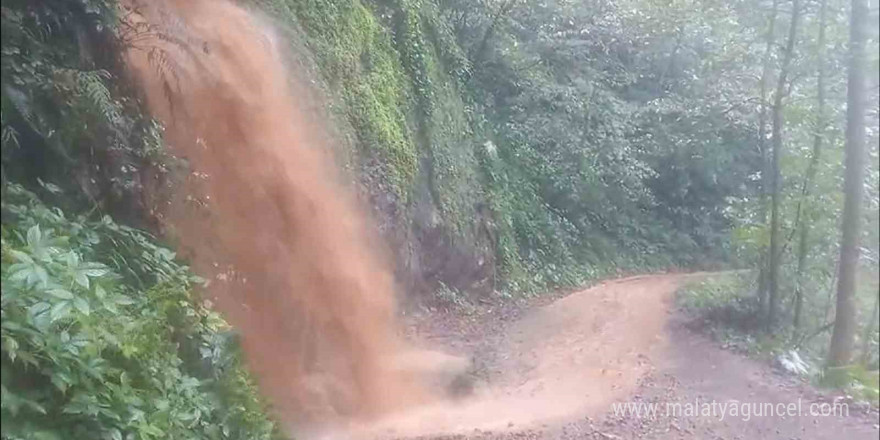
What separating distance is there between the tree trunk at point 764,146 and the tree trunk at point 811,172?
114mm

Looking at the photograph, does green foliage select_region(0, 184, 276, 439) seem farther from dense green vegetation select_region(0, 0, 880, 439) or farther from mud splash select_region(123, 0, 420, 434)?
mud splash select_region(123, 0, 420, 434)

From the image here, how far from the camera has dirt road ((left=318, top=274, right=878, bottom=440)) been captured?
3.03 metres

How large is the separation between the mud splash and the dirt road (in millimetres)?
221

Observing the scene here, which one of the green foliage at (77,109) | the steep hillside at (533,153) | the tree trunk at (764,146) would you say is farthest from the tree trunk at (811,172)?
the green foliage at (77,109)

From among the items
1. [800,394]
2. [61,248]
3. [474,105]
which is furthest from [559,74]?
[61,248]

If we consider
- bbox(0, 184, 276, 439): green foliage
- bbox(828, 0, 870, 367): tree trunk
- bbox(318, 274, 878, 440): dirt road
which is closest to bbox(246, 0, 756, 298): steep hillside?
bbox(318, 274, 878, 440): dirt road

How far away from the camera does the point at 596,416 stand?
3.14 m

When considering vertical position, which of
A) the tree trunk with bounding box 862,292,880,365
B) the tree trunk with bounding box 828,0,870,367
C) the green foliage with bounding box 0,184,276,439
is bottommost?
the green foliage with bounding box 0,184,276,439

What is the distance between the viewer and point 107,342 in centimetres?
259

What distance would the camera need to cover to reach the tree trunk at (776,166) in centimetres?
291

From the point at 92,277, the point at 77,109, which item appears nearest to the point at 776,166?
the point at 92,277

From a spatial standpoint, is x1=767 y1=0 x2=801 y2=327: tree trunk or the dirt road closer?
x1=767 y1=0 x2=801 y2=327: tree trunk

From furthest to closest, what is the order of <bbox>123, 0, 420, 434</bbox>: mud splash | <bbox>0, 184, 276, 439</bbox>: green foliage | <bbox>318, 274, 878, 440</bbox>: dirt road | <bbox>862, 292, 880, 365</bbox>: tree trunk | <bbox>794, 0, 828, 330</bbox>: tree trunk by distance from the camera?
<bbox>123, 0, 420, 434</bbox>: mud splash, <bbox>318, 274, 878, 440</bbox>: dirt road, <bbox>794, 0, 828, 330</bbox>: tree trunk, <bbox>862, 292, 880, 365</bbox>: tree trunk, <bbox>0, 184, 276, 439</bbox>: green foliage

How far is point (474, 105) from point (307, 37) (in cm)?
108
